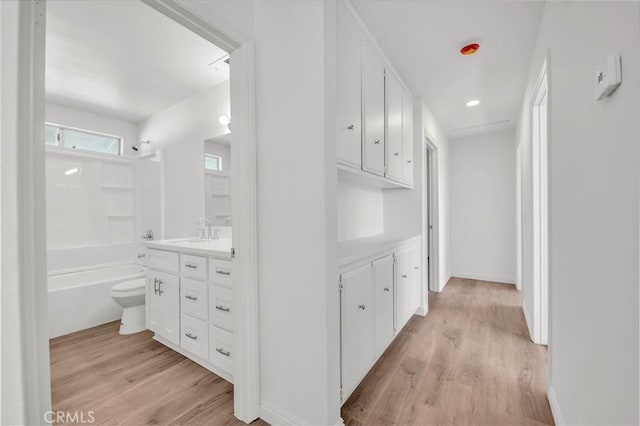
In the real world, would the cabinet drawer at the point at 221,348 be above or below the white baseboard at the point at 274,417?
above

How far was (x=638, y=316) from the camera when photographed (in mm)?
670

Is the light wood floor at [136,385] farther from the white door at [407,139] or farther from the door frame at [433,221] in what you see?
the door frame at [433,221]

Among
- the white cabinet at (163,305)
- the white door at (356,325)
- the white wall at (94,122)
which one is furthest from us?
the white wall at (94,122)

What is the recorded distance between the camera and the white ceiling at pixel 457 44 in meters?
1.68

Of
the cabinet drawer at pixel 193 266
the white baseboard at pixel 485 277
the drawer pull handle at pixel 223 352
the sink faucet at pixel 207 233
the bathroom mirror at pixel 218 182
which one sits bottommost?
the white baseboard at pixel 485 277

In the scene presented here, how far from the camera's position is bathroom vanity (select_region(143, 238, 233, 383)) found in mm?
1798

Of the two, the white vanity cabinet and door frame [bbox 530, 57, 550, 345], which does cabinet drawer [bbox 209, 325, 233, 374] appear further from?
door frame [bbox 530, 57, 550, 345]

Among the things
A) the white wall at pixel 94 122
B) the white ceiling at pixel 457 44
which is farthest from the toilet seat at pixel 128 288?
the white ceiling at pixel 457 44

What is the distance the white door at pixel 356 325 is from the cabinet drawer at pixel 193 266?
1.05 meters

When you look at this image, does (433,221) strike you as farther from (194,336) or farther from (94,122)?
(94,122)

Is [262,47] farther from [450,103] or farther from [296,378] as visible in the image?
[450,103]

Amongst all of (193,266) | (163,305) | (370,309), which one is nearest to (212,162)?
(193,266)

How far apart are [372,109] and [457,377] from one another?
197 cm

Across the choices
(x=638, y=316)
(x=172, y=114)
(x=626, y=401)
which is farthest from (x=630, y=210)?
(x=172, y=114)
